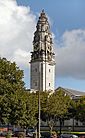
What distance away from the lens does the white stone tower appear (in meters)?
166

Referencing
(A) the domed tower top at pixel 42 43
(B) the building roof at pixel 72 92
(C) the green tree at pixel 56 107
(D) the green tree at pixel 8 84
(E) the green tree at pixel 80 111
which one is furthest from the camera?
(B) the building roof at pixel 72 92

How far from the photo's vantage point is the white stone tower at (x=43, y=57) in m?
166

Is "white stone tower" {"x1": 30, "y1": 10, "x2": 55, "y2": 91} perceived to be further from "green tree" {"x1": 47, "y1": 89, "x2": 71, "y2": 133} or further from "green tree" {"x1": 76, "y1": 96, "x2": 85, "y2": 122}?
"green tree" {"x1": 47, "y1": 89, "x2": 71, "y2": 133}

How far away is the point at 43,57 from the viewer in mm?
166000

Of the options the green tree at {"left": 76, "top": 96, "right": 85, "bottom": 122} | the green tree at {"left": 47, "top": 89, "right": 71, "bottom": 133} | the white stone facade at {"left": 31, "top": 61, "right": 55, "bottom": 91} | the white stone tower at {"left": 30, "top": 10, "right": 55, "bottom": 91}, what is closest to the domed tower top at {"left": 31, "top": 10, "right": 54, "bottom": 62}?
the white stone tower at {"left": 30, "top": 10, "right": 55, "bottom": 91}

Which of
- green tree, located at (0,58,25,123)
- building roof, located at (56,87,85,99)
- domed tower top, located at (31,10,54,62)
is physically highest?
domed tower top, located at (31,10,54,62)

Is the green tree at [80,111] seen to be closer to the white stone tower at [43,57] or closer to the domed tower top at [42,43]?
the white stone tower at [43,57]

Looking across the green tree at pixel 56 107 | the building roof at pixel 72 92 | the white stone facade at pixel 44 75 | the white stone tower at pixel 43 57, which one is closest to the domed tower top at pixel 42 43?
the white stone tower at pixel 43 57

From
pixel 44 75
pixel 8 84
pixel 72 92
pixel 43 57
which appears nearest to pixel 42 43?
pixel 43 57

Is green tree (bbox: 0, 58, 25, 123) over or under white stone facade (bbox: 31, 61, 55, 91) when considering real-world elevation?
under

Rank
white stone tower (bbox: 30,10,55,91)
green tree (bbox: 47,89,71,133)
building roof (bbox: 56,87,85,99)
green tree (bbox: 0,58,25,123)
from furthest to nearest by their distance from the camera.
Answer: building roof (bbox: 56,87,85,99) < white stone tower (bbox: 30,10,55,91) < green tree (bbox: 47,89,71,133) < green tree (bbox: 0,58,25,123)

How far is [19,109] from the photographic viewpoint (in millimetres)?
68438

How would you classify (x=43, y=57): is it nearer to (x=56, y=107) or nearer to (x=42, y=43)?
(x=42, y=43)

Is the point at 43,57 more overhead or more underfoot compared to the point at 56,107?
more overhead
